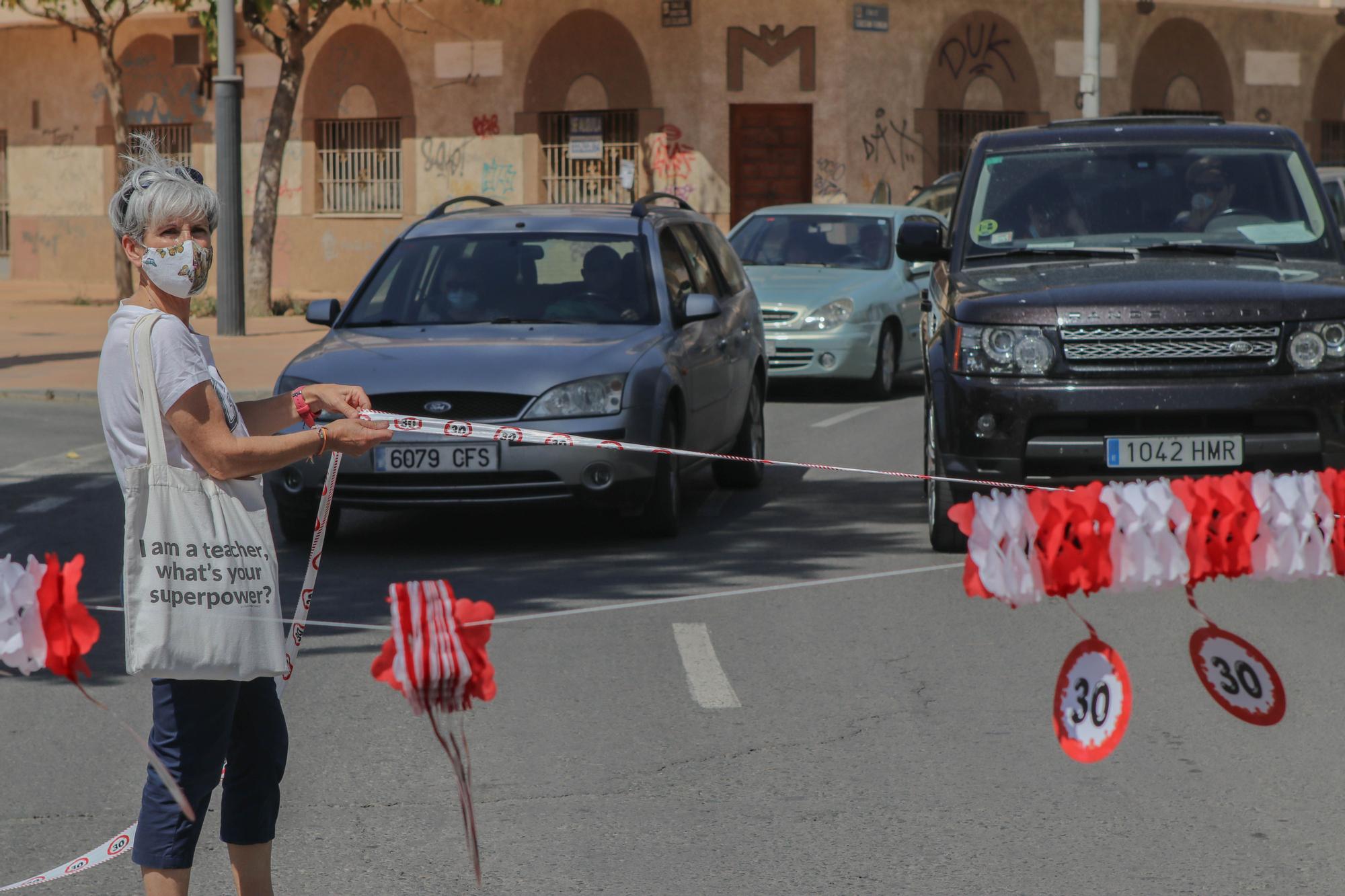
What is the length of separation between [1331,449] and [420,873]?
4.31 meters

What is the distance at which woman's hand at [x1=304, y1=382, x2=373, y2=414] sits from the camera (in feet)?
11.9

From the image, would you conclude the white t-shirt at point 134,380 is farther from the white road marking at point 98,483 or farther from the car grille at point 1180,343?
the white road marking at point 98,483

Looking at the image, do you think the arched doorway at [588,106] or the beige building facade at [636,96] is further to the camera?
the arched doorway at [588,106]

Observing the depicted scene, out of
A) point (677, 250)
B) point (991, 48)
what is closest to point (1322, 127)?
point (991, 48)

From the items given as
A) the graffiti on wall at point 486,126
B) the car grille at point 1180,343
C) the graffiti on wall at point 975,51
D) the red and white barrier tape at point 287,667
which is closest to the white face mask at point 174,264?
the red and white barrier tape at point 287,667

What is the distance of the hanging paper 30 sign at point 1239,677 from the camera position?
3.18m

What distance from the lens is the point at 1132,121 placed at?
379 inches

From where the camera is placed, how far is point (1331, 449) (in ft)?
23.5

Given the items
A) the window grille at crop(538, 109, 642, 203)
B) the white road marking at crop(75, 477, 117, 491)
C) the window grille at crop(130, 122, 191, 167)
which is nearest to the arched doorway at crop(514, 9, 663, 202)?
the window grille at crop(538, 109, 642, 203)

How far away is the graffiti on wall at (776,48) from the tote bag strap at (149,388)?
24755 mm

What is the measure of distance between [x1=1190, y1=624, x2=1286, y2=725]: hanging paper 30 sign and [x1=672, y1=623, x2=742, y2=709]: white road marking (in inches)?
111

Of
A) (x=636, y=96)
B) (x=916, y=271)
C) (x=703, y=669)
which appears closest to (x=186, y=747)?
(x=703, y=669)

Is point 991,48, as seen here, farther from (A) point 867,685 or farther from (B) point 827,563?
(A) point 867,685

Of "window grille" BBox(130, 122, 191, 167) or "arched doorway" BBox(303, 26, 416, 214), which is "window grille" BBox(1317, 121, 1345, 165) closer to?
"arched doorway" BBox(303, 26, 416, 214)
